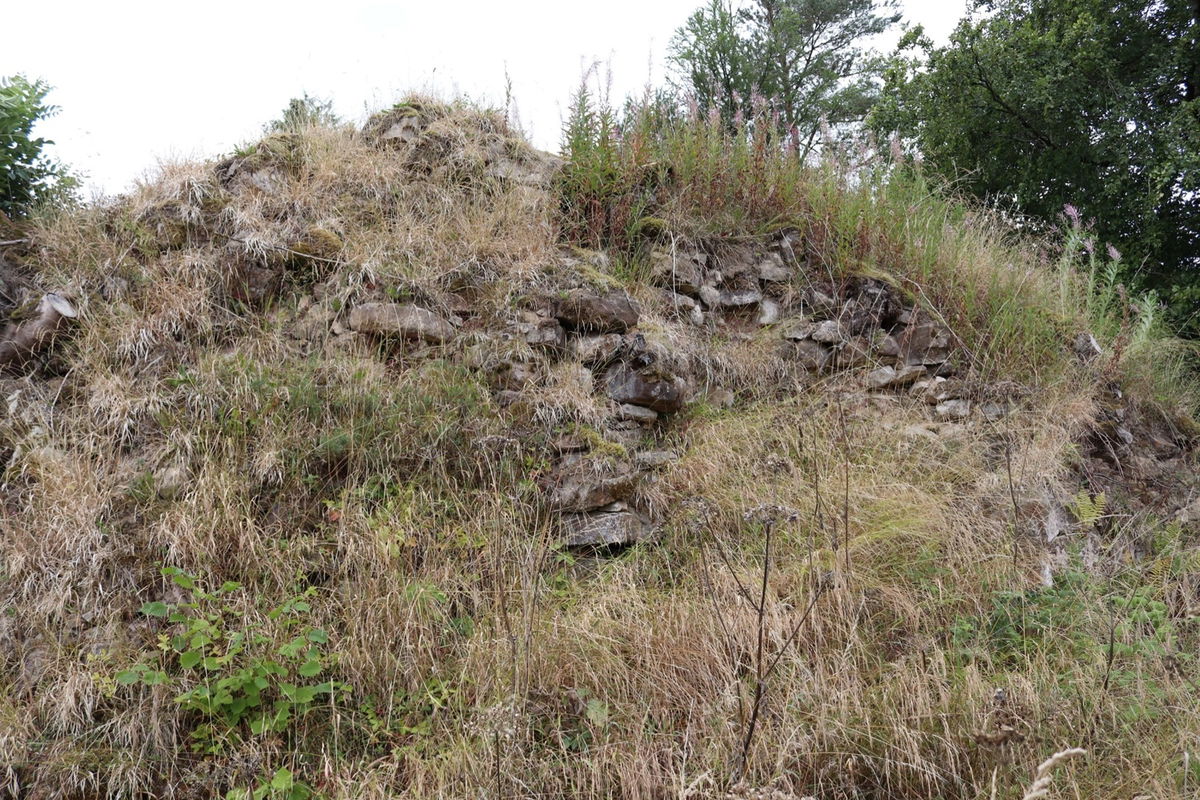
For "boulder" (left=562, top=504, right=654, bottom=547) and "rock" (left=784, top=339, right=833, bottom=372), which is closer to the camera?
"boulder" (left=562, top=504, right=654, bottom=547)

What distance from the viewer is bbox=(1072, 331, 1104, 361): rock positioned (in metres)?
5.04

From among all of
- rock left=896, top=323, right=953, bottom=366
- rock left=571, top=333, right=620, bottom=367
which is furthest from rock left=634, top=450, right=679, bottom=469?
rock left=896, top=323, right=953, bottom=366

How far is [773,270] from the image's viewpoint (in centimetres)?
501

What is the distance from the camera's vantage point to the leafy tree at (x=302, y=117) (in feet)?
17.8

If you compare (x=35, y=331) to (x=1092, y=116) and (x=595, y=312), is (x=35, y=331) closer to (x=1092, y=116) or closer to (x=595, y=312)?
(x=595, y=312)

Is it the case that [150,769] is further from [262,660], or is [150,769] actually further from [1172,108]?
[1172,108]

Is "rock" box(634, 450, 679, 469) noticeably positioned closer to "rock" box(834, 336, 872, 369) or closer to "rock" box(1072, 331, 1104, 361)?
"rock" box(834, 336, 872, 369)

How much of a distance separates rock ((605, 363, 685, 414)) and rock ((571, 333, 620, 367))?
0.29 feet

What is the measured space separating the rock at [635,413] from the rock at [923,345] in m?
1.92

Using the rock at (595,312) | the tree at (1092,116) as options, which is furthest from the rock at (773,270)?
the tree at (1092,116)

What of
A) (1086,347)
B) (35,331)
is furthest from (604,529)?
(1086,347)

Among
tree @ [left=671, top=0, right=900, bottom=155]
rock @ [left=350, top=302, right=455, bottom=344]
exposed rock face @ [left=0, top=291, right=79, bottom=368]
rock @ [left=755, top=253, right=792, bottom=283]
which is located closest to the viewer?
exposed rock face @ [left=0, top=291, right=79, bottom=368]

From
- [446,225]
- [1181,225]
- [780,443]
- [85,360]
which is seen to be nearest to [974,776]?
[780,443]

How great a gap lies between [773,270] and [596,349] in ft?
5.57
